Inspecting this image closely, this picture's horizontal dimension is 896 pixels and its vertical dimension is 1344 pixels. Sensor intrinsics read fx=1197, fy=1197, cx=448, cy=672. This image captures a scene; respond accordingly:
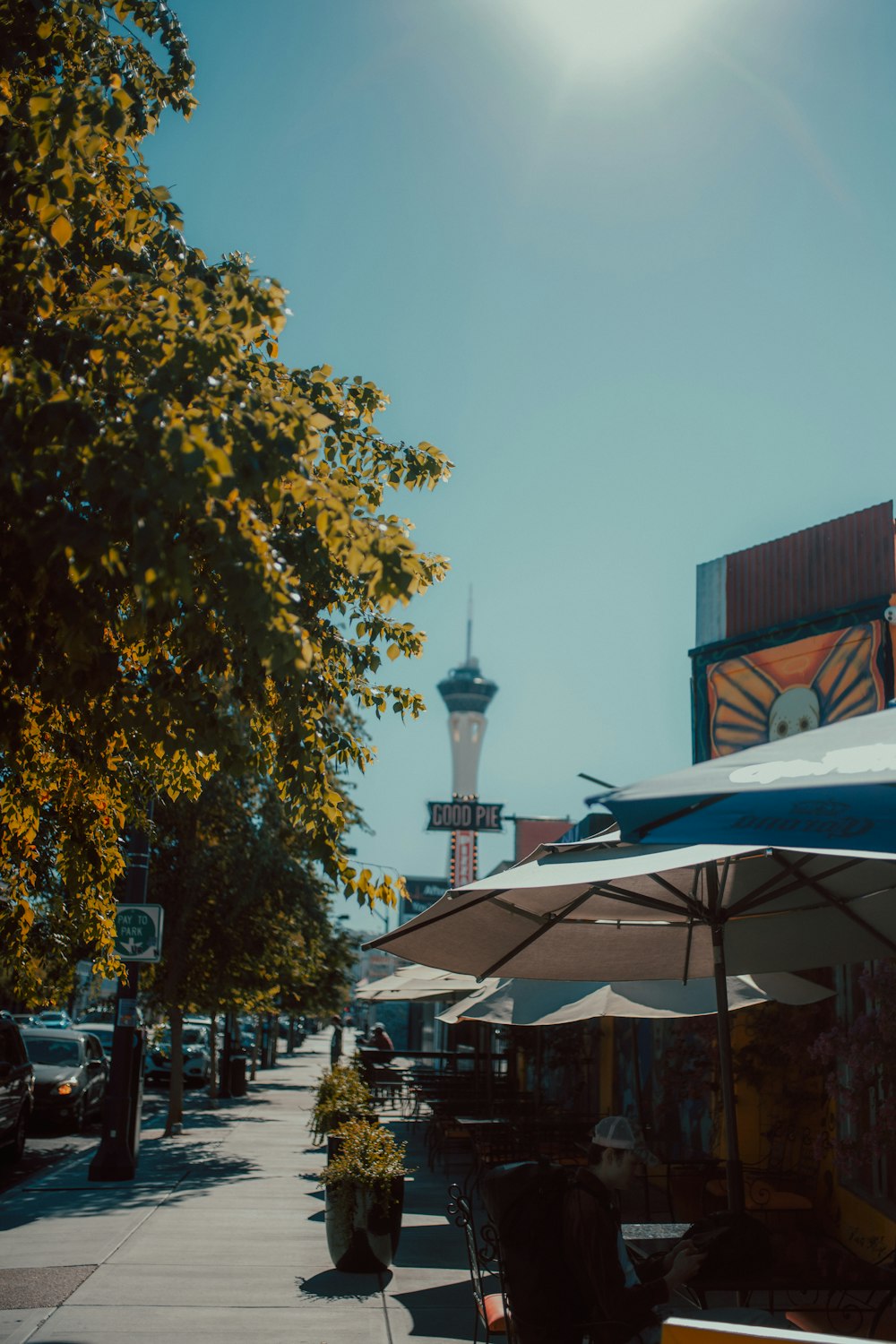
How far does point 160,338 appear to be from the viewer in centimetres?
403

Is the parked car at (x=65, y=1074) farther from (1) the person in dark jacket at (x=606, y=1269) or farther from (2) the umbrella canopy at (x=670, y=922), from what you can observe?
(1) the person in dark jacket at (x=606, y=1269)

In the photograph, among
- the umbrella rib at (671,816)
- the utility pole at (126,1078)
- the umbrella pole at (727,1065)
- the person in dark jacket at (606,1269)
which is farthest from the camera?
the utility pole at (126,1078)

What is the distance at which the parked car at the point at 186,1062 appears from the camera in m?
27.6

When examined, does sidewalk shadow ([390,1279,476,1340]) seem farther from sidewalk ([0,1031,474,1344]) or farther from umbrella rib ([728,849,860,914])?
umbrella rib ([728,849,860,914])

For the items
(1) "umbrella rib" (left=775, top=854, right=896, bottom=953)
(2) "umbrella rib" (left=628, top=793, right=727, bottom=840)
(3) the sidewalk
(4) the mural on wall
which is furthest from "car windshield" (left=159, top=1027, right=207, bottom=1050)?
(2) "umbrella rib" (left=628, top=793, right=727, bottom=840)

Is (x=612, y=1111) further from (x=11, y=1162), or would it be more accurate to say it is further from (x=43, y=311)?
(x=43, y=311)

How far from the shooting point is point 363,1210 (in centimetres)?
815

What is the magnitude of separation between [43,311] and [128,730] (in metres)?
2.03

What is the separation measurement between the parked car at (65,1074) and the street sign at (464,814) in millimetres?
44291

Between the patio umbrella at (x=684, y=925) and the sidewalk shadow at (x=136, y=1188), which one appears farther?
the sidewalk shadow at (x=136, y=1188)

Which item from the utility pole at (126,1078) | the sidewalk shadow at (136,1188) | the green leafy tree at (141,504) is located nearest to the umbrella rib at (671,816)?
the green leafy tree at (141,504)

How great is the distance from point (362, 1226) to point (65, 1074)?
11.7m

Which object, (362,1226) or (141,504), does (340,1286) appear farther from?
(141,504)

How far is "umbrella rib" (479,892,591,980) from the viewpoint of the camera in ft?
18.3
